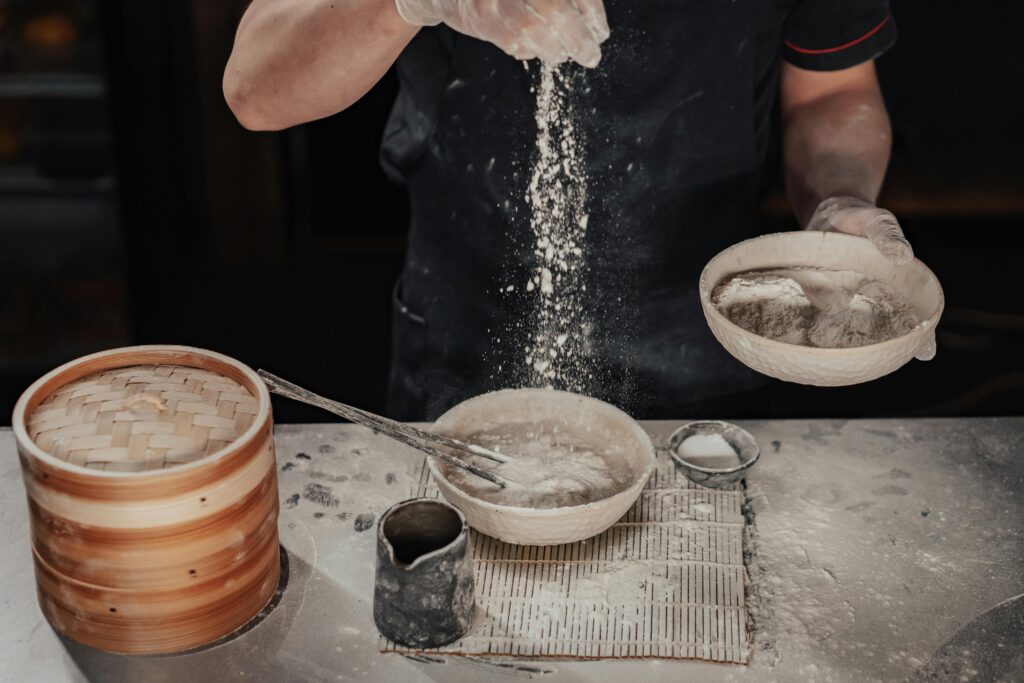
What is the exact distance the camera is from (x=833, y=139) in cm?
227

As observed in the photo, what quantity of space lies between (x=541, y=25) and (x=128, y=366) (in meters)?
0.70

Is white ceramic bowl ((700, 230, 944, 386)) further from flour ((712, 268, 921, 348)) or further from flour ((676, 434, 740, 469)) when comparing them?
flour ((676, 434, 740, 469))

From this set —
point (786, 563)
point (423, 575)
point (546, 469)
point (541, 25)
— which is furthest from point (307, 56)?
point (786, 563)

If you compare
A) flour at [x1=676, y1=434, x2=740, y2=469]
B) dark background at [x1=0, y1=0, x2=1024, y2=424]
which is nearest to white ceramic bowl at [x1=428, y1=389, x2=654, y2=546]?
flour at [x1=676, y1=434, x2=740, y2=469]

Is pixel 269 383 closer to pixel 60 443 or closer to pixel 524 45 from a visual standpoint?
pixel 60 443

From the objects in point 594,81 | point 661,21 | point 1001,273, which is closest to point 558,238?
point 594,81

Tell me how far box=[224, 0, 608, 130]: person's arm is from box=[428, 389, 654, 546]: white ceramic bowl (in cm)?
52

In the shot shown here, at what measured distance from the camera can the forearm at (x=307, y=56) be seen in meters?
1.70

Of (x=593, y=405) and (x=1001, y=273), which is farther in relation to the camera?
(x=1001, y=273)

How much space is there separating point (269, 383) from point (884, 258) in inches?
38.9

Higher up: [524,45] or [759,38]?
[524,45]

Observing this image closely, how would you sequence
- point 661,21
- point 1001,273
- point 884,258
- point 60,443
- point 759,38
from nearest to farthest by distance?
point 60,443, point 884,258, point 661,21, point 759,38, point 1001,273

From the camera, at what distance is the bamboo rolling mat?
144 centimetres

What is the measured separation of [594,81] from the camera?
6.76 feet
